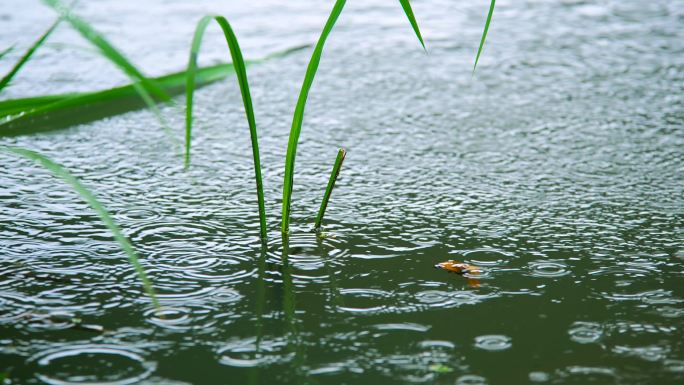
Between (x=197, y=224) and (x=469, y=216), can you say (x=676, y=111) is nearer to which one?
(x=469, y=216)

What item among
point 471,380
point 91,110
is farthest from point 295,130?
point 91,110

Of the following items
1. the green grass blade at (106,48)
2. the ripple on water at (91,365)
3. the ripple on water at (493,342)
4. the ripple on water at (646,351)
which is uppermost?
the green grass blade at (106,48)

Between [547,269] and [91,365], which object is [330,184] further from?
[91,365]

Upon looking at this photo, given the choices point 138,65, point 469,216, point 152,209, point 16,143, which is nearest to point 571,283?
point 469,216

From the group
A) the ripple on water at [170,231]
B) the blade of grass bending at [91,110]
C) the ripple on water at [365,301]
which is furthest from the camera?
the blade of grass bending at [91,110]

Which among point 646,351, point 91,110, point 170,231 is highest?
point 91,110

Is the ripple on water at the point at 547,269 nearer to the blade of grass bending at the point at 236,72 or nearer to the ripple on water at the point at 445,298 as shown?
the ripple on water at the point at 445,298

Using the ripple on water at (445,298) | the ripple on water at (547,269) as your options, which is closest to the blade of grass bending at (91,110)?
the ripple on water at (445,298)
